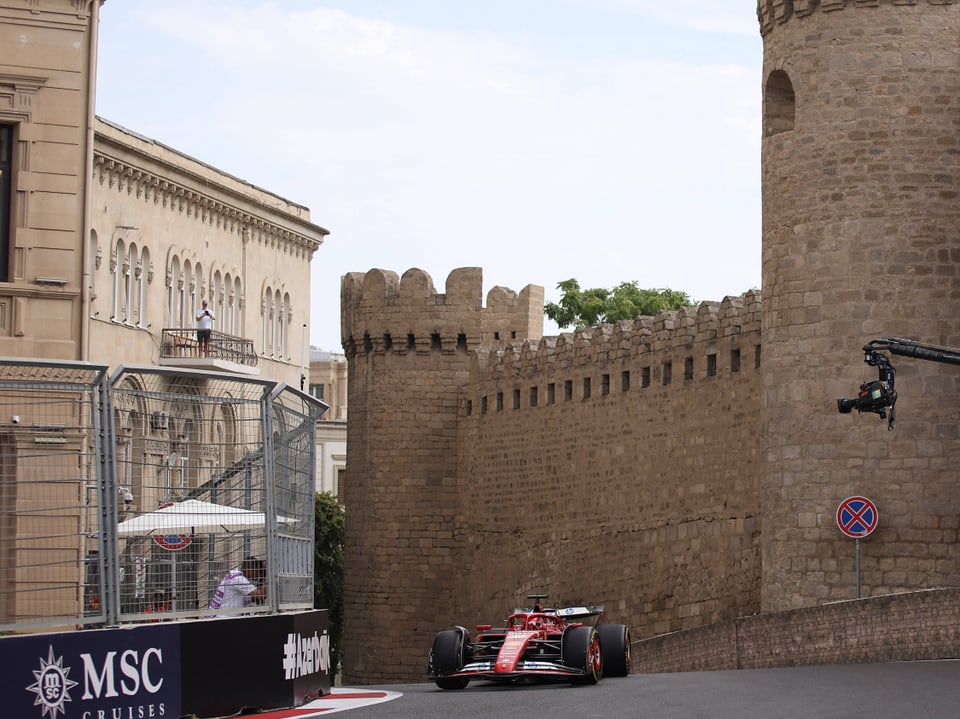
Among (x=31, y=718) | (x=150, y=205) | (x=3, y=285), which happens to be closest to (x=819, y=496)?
(x=3, y=285)

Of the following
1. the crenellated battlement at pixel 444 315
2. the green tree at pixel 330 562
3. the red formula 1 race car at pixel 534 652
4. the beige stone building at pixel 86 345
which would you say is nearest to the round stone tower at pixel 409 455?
the crenellated battlement at pixel 444 315

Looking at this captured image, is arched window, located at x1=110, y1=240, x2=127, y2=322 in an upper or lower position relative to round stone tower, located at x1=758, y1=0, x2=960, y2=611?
upper

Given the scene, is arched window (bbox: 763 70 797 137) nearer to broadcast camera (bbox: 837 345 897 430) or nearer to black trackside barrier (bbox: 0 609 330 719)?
broadcast camera (bbox: 837 345 897 430)

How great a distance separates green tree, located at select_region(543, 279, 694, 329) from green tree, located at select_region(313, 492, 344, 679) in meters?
11.1

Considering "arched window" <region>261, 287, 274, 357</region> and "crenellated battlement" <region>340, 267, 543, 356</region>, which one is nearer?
"crenellated battlement" <region>340, 267, 543, 356</region>

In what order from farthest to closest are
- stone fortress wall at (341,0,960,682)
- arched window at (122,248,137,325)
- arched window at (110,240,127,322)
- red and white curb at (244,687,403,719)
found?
1. arched window at (122,248,137,325)
2. arched window at (110,240,127,322)
3. stone fortress wall at (341,0,960,682)
4. red and white curb at (244,687,403,719)

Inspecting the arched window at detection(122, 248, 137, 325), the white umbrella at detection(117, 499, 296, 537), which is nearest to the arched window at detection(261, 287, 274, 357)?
the arched window at detection(122, 248, 137, 325)

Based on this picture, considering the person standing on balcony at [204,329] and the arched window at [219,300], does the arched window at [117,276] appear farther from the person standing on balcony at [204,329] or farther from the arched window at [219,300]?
the arched window at [219,300]

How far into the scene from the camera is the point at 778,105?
2473cm

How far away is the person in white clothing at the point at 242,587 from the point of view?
46.8ft

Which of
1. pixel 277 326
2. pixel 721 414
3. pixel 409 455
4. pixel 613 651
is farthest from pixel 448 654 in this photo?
pixel 277 326

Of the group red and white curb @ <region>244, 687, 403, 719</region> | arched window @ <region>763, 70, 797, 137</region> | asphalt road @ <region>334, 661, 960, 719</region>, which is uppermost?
arched window @ <region>763, 70, 797, 137</region>

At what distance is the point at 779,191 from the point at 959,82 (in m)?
2.27

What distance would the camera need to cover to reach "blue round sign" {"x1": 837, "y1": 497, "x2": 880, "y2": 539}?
74.8 feet
